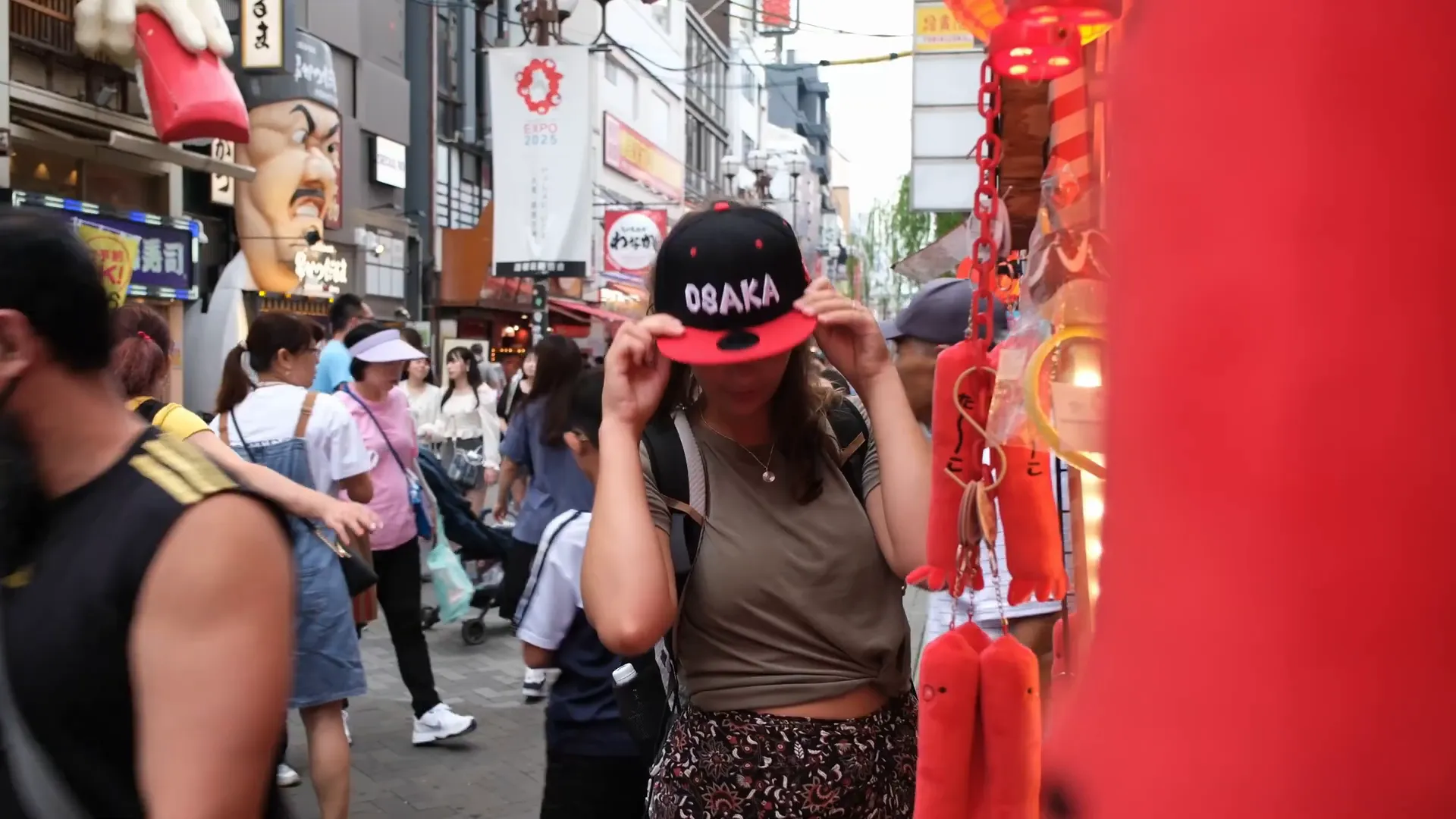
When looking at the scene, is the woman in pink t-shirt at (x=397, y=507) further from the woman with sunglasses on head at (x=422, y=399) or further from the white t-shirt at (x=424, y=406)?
the white t-shirt at (x=424, y=406)

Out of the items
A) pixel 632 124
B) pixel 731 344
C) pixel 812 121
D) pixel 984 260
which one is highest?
pixel 812 121

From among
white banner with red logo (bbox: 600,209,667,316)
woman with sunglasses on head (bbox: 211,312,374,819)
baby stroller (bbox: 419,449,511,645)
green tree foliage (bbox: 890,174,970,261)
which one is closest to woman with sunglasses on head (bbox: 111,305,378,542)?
woman with sunglasses on head (bbox: 211,312,374,819)

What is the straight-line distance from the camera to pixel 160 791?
132 cm

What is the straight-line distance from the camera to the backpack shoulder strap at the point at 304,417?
4.46 meters

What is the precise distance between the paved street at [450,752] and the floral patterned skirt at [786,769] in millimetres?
2596

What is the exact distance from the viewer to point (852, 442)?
7.13 feet

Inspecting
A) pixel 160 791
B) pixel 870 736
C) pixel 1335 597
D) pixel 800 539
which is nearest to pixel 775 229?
pixel 800 539

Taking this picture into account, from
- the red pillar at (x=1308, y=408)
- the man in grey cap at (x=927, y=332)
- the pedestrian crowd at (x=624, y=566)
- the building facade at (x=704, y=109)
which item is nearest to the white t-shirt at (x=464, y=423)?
the pedestrian crowd at (x=624, y=566)

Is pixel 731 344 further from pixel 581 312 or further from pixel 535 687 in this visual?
pixel 581 312

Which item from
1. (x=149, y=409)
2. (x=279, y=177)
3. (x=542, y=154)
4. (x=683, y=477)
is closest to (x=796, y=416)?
(x=683, y=477)

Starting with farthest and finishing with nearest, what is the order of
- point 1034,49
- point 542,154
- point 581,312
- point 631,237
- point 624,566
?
point 581,312
point 631,237
point 542,154
point 624,566
point 1034,49

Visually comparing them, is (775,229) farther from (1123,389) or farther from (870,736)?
(1123,389)

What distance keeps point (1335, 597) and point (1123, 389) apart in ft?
0.52

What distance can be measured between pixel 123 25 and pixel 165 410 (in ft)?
38.1
